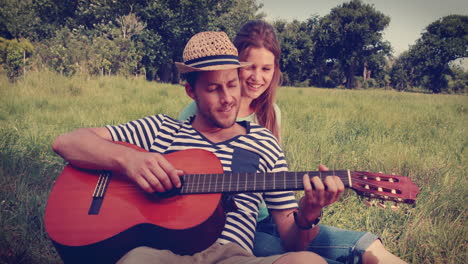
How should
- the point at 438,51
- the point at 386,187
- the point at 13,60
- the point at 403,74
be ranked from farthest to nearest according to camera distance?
the point at 403,74, the point at 438,51, the point at 13,60, the point at 386,187

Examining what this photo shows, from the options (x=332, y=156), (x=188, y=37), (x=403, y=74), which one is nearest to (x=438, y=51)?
(x=403, y=74)

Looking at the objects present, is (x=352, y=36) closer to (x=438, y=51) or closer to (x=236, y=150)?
(x=438, y=51)

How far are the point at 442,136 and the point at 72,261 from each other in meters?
5.42

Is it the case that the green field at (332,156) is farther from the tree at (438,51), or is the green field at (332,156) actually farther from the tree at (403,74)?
the tree at (403,74)

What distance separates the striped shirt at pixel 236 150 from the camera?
1721mm

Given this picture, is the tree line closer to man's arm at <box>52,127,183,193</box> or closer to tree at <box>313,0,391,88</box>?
tree at <box>313,0,391,88</box>

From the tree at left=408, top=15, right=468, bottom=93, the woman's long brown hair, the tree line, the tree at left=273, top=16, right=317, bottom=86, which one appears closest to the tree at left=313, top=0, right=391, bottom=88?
the tree line

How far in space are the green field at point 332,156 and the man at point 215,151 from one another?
1044 millimetres

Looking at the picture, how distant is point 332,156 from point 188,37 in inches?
784

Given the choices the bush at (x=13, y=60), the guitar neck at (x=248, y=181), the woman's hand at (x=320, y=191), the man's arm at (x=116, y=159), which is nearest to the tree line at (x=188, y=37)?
the bush at (x=13, y=60)

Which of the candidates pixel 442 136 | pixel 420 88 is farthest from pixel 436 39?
pixel 442 136

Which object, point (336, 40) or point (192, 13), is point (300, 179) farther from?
point (336, 40)

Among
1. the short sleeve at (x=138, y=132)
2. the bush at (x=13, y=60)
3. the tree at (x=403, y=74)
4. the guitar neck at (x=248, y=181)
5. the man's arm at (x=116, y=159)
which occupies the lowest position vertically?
the guitar neck at (x=248, y=181)

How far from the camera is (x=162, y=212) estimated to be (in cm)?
155
